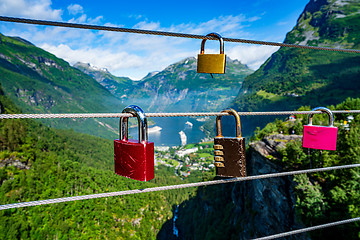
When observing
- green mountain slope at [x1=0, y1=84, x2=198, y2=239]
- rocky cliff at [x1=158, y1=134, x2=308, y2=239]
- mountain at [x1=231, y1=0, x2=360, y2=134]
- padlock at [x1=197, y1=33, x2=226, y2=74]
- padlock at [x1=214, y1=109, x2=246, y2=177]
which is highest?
mountain at [x1=231, y1=0, x2=360, y2=134]

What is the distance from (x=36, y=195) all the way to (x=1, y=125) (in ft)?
117

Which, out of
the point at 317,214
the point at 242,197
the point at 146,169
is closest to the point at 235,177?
the point at 146,169

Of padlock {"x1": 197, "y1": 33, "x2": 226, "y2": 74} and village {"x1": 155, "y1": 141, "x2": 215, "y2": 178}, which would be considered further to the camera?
village {"x1": 155, "y1": 141, "x2": 215, "y2": 178}

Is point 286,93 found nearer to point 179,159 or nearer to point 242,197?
point 179,159

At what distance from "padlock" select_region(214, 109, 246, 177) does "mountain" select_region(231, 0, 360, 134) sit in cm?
12956

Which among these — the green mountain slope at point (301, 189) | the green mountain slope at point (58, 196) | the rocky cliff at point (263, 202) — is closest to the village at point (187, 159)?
the green mountain slope at point (58, 196)

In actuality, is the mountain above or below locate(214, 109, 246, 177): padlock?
above

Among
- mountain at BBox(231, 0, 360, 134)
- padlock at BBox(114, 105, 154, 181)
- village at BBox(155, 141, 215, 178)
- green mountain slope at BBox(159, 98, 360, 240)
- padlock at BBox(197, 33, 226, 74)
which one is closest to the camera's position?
padlock at BBox(114, 105, 154, 181)

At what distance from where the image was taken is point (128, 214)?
361ft

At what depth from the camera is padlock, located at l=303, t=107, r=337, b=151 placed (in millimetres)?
2601

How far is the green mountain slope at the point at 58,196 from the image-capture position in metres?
86.7

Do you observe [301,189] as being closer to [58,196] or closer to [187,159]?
[58,196]

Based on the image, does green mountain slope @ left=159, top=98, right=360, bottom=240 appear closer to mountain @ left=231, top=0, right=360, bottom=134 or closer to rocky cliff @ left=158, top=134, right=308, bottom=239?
rocky cliff @ left=158, top=134, right=308, bottom=239

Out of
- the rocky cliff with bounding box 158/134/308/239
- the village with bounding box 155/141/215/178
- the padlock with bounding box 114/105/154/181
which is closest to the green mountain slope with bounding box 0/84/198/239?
the village with bounding box 155/141/215/178
